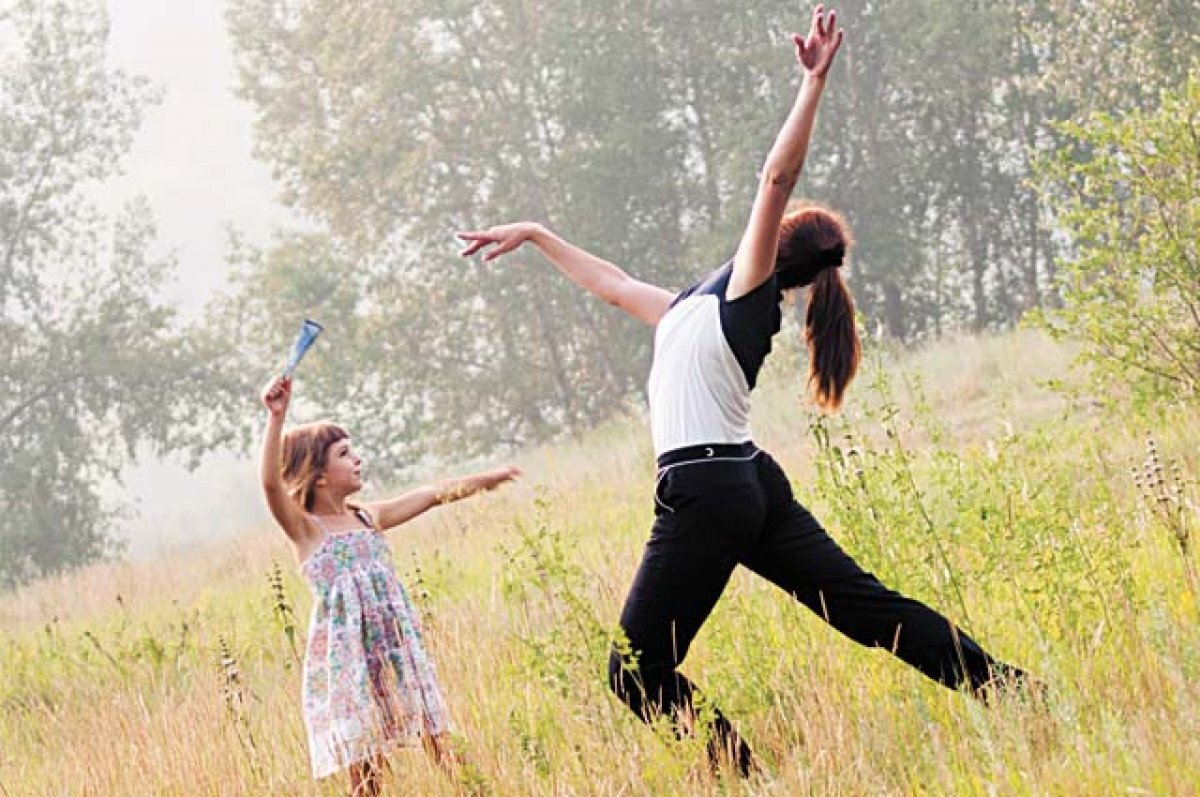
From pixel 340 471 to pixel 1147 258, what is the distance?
5.40m

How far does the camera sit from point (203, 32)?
172125mm

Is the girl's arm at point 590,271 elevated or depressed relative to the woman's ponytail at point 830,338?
elevated

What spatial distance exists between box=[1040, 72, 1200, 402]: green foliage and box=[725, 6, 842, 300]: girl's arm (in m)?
5.08

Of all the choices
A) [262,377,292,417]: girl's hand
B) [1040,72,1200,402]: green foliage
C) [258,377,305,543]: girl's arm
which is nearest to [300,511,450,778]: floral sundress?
[258,377,305,543]: girl's arm

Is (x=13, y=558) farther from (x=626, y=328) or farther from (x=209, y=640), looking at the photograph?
(x=209, y=640)

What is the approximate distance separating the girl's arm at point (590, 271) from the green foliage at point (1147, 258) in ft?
14.3

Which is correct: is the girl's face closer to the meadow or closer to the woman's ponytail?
the meadow

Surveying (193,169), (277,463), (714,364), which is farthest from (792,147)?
(193,169)

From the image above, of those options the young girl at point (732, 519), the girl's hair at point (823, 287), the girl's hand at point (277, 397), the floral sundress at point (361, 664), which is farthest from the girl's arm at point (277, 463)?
the girl's hair at point (823, 287)

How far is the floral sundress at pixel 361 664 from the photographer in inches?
184

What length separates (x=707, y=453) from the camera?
3.90m

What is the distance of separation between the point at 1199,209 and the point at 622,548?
376 centimetres

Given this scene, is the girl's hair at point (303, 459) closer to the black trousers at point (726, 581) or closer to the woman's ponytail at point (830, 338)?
the black trousers at point (726, 581)

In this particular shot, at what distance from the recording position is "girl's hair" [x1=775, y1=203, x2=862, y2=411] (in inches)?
162
